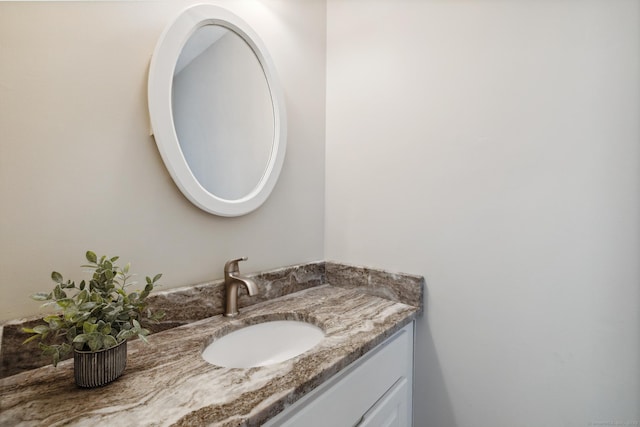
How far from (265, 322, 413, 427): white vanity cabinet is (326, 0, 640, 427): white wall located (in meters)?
0.10

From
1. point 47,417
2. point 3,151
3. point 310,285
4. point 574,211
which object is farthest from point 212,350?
point 574,211

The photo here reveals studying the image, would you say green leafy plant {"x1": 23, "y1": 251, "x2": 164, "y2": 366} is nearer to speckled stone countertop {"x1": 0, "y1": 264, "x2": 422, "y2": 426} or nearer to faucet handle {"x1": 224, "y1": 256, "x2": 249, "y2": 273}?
speckled stone countertop {"x1": 0, "y1": 264, "x2": 422, "y2": 426}

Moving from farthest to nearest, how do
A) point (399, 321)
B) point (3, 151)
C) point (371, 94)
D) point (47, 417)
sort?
point (371, 94) < point (399, 321) < point (3, 151) < point (47, 417)

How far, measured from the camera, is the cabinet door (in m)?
0.84

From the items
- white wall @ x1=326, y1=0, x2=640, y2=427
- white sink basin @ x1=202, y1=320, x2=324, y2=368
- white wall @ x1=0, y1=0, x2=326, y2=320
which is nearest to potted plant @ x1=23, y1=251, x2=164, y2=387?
white wall @ x1=0, y1=0, x2=326, y2=320

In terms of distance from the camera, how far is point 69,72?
709 mm

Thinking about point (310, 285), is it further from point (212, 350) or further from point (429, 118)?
point (429, 118)

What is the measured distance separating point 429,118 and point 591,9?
1.55 feet

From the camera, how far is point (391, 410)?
3.10ft

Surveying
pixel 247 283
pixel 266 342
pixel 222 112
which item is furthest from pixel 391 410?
pixel 222 112

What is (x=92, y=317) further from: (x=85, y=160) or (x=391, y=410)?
(x=391, y=410)

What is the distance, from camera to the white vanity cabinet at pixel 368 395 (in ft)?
2.13

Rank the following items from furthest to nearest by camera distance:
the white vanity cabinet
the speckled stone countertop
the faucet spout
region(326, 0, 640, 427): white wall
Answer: the faucet spout, region(326, 0, 640, 427): white wall, the white vanity cabinet, the speckled stone countertop

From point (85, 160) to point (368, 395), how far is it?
92cm
